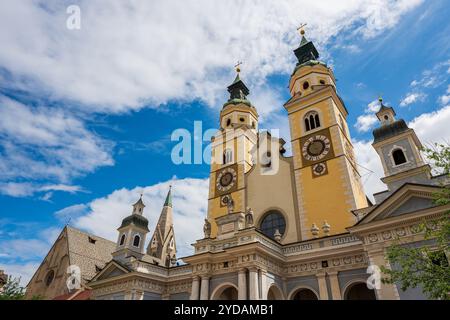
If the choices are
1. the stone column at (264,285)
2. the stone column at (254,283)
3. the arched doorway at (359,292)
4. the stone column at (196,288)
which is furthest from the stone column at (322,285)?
the stone column at (196,288)

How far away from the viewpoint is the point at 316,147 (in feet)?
83.1

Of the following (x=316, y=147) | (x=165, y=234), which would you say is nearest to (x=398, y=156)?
(x=316, y=147)

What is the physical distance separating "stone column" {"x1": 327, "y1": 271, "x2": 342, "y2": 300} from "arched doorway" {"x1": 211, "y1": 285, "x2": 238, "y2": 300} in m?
5.87

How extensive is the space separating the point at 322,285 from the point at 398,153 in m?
9.76

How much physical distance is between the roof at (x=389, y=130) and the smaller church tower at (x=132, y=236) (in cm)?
2327

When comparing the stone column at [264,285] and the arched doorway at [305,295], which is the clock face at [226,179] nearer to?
the arched doorway at [305,295]


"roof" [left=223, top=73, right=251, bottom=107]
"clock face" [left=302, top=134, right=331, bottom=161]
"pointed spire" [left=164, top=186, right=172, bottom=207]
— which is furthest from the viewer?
"pointed spire" [left=164, top=186, right=172, bottom=207]

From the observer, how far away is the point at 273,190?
26016 mm

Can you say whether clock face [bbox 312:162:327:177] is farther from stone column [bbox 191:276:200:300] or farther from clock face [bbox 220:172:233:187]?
stone column [bbox 191:276:200:300]

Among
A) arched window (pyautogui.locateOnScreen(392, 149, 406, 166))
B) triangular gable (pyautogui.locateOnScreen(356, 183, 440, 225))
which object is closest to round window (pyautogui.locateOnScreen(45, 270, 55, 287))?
triangular gable (pyautogui.locateOnScreen(356, 183, 440, 225))

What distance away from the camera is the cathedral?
15641 mm

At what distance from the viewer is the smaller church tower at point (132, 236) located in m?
28.8

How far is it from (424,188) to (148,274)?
63.8ft
